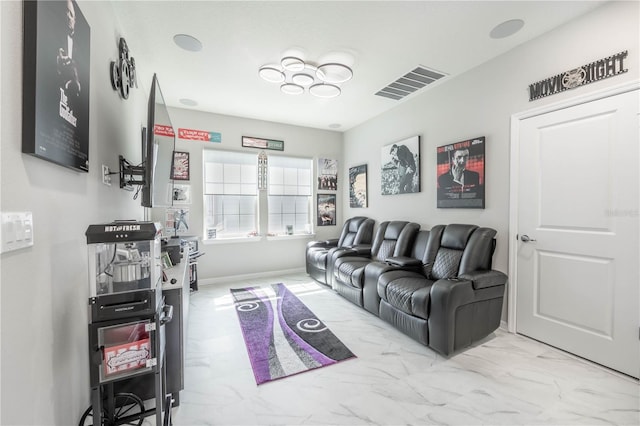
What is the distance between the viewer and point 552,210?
7.89ft

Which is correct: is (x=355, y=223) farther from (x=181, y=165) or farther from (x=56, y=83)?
(x=56, y=83)

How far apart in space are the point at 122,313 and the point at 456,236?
9.92 ft

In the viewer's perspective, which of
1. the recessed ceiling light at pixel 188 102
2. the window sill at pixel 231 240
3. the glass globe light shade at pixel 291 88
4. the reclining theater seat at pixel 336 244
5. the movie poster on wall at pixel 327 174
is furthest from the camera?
the movie poster on wall at pixel 327 174

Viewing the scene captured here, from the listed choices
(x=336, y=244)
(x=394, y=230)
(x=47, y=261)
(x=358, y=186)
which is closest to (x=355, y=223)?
(x=336, y=244)

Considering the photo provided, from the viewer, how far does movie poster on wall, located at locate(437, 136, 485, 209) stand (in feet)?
9.64

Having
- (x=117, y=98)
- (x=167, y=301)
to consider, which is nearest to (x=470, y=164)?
(x=167, y=301)

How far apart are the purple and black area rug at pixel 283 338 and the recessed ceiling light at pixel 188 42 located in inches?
119

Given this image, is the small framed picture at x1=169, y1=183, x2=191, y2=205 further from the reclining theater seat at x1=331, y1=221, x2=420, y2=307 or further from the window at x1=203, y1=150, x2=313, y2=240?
A: the reclining theater seat at x1=331, y1=221, x2=420, y2=307

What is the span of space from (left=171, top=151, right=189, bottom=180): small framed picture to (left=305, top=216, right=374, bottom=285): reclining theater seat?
8.19 feet

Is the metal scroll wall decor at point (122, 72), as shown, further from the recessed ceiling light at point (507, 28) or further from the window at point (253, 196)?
the recessed ceiling light at point (507, 28)

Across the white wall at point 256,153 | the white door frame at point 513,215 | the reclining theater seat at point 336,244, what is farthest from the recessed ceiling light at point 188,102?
the white door frame at point 513,215

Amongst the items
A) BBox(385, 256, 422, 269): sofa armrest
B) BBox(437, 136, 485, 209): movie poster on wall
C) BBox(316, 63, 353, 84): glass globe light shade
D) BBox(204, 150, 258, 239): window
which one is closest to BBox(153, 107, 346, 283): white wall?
BBox(204, 150, 258, 239): window

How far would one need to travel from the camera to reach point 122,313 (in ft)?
3.95

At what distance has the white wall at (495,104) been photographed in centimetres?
208
